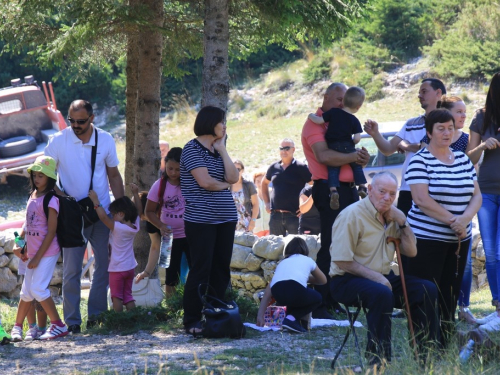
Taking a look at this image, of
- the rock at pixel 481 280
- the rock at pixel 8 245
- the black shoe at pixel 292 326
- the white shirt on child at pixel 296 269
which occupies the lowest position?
the rock at pixel 481 280

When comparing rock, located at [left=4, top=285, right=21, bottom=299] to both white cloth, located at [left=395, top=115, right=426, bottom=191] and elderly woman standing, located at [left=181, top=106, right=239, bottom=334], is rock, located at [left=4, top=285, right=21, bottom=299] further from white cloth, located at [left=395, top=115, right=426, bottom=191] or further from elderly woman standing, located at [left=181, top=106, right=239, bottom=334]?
white cloth, located at [left=395, top=115, right=426, bottom=191]

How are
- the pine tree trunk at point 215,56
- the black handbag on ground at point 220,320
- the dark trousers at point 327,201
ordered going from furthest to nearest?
the pine tree trunk at point 215,56
the dark trousers at point 327,201
the black handbag on ground at point 220,320

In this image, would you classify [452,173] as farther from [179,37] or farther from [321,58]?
[321,58]

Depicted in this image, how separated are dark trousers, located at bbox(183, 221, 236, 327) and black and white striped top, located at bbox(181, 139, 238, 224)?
7cm

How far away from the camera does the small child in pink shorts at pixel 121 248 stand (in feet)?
24.3

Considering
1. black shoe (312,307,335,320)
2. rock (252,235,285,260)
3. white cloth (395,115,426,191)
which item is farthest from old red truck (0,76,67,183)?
white cloth (395,115,426,191)

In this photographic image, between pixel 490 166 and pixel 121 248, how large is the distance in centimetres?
358

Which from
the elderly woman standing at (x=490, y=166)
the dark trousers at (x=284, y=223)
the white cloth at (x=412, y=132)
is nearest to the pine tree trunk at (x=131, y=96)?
the dark trousers at (x=284, y=223)

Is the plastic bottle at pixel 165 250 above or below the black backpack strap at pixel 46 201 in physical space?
below

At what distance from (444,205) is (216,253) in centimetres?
210

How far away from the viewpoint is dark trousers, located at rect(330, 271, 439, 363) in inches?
202

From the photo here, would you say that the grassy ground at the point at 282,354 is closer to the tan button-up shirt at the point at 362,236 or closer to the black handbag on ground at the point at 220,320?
the black handbag on ground at the point at 220,320

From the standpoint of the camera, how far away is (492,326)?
622 cm

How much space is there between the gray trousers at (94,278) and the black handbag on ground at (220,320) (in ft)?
4.72
